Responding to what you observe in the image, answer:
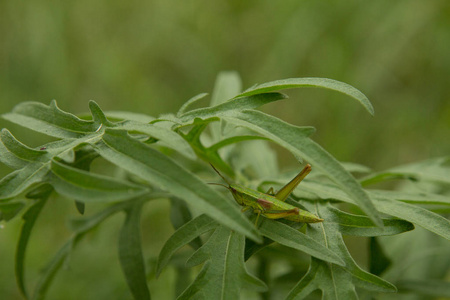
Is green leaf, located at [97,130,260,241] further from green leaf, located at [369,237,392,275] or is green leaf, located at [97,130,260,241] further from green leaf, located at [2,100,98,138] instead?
green leaf, located at [369,237,392,275]

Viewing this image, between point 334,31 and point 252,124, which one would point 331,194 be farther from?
point 334,31

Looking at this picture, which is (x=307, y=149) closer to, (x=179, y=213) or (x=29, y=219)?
(x=179, y=213)

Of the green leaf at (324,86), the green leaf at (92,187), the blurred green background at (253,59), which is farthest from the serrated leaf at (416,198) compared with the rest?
the blurred green background at (253,59)

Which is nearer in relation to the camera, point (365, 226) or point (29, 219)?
point (365, 226)

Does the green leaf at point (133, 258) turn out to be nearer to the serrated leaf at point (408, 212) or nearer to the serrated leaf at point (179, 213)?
the serrated leaf at point (179, 213)

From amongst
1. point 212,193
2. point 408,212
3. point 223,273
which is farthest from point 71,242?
point 408,212

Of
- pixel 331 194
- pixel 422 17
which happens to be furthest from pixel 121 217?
pixel 422 17
